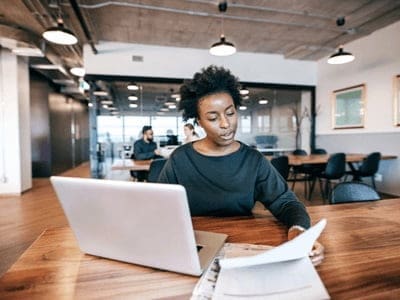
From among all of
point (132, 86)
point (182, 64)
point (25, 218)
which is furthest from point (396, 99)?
point (25, 218)

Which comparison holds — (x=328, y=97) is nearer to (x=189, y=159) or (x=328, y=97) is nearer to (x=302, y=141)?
(x=302, y=141)

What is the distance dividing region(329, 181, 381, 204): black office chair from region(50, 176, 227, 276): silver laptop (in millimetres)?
1099

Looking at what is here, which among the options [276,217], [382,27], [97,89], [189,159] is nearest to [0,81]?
[97,89]

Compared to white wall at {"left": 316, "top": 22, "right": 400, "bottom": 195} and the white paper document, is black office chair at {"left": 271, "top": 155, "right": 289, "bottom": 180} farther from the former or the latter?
the white paper document

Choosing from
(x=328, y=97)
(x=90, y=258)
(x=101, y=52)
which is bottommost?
(x=90, y=258)

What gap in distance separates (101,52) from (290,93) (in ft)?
14.7

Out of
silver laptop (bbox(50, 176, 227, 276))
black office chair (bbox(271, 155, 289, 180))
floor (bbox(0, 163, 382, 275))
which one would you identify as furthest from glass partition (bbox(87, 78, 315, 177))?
silver laptop (bbox(50, 176, 227, 276))

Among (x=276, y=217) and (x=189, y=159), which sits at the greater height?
(x=189, y=159)

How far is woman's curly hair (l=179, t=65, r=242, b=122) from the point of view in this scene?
43.3 inches

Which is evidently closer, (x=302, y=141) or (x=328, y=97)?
(x=328, y=97)

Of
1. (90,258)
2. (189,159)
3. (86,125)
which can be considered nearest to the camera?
(90,258)

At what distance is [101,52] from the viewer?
5.20m

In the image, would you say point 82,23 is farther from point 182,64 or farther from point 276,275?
point 276,275

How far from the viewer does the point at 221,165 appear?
111cm
